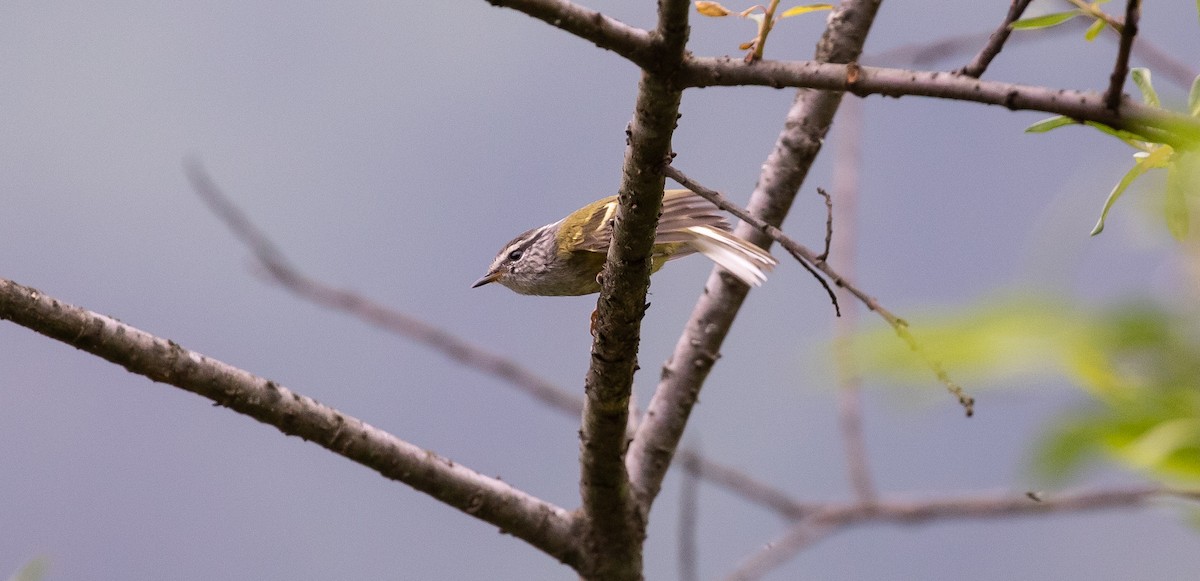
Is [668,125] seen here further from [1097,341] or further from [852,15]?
[852,15]

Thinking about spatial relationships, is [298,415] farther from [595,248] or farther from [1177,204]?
[1177,204]

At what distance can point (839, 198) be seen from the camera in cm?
289

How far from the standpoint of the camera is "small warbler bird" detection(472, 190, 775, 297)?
2711 mm

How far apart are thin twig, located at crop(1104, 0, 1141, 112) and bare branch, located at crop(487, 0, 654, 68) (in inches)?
24.8

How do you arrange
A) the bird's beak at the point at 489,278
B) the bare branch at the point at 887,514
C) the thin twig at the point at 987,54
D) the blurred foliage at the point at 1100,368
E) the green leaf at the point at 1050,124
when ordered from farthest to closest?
the bird's beak at the point at 489,278 < the bare branch at the point at 887,514 < the thin twig at the point at 987,54 < the green leaf at the point at 1050,124 < the blurred foliage at the point at 1100,368

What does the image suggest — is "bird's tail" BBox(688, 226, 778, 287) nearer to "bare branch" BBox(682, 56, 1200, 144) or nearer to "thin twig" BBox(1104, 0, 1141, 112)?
"bare branch" BBox(682, 56, 1200, 144)

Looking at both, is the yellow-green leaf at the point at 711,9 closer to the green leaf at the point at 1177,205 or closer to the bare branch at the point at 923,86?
the bare branch at the point at 923,86

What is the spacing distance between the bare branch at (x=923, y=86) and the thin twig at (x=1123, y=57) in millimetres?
10

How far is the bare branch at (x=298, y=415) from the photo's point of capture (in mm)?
1701

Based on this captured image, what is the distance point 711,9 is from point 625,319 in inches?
29.0

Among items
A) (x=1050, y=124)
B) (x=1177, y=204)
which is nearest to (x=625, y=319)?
(x=1050, y=124)

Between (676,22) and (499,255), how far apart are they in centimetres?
253

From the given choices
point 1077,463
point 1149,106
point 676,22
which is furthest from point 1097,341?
point 676,22

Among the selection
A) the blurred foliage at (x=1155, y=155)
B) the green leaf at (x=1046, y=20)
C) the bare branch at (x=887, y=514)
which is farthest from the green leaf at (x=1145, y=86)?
the bare branch at (x=887, y=514)
